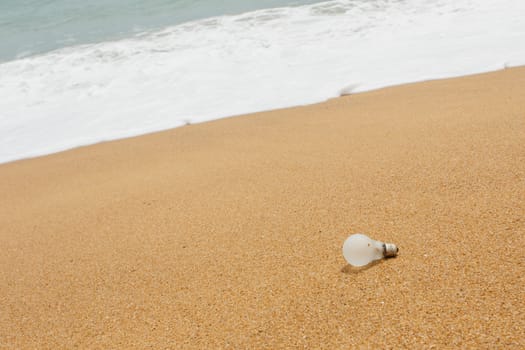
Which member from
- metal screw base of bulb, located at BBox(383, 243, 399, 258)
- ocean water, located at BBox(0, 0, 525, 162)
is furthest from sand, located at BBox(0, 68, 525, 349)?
ocean water, located at BBox(0, 0, 525, 162)

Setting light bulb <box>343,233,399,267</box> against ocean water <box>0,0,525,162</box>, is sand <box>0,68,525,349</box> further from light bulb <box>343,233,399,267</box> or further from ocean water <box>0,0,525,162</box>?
ocean water <box>0,0,525,162</box>

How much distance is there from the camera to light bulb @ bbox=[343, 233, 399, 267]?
1.28m

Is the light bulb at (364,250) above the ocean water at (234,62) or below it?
above

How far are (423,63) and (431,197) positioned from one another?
3.04 meters

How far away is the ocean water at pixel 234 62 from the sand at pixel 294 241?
1.33 m

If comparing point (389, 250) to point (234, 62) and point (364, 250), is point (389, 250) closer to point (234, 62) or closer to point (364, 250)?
point (364, 250)

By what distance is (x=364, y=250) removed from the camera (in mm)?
1294

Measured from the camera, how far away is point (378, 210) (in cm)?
165

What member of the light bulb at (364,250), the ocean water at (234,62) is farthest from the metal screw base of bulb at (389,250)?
the ocean water at (234,62)

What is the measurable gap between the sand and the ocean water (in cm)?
133

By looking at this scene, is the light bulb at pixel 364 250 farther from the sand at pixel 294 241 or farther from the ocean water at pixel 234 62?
the ocean water at pixel 234 62

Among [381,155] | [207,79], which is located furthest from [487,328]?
[207,79]

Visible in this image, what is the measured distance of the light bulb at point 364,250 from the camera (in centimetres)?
128

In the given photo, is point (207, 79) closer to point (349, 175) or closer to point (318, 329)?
point (349, 175)
